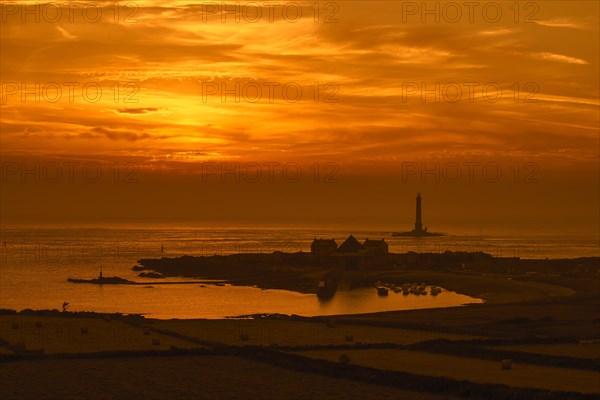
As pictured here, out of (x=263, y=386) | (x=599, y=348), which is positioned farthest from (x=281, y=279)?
(x=263, y=386)

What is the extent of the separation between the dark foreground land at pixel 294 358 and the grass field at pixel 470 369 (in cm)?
4

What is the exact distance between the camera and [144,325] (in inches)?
1624

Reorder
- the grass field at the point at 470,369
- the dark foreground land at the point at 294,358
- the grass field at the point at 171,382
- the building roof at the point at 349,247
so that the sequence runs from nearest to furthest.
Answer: the grass field at the point at 171,382 < the dark foreground land at the point at 294,358 < the grass field at the point at 470,369 < the building roof at the point at 349,247

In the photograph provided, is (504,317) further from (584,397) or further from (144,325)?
(584,397)

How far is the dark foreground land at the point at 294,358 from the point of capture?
76.9 feet

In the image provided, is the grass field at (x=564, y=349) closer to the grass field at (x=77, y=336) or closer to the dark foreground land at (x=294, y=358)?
the dark foreground land at (x=294, y=358)

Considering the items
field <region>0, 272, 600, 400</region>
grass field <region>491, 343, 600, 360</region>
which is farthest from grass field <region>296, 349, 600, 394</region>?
grass field <region>491, 343, 600, 360</region>

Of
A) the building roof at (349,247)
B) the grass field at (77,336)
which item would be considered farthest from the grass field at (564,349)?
the building roof at (349,247)

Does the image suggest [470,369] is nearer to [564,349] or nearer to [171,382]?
[564,349]

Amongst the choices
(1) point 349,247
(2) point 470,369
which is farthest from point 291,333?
(1) point 349,247

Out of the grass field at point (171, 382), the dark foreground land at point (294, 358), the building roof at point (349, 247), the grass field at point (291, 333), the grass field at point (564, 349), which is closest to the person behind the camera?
the grass field at point (171, 382)

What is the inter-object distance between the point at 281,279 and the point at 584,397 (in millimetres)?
68611

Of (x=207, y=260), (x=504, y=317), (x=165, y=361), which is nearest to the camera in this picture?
(x=165, y=361)

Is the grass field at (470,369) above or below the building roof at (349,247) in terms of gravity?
below
